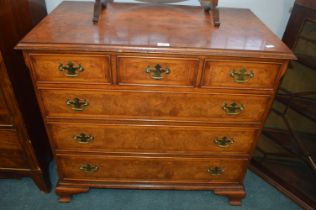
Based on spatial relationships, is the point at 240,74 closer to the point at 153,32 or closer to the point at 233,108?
the point at 233,108

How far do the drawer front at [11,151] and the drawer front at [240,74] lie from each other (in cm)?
106

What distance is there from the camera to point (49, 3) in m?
1.68

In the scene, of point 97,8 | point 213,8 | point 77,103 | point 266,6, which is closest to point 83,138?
point 77,103

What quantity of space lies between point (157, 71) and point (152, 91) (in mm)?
109

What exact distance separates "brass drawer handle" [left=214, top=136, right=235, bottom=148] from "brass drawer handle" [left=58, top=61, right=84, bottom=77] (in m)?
0.78

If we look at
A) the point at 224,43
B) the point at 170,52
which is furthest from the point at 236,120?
the point at 170,52

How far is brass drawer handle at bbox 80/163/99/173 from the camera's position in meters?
1.57

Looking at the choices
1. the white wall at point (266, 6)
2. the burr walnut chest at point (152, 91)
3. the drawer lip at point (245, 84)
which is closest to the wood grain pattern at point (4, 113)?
the burr walnut chest at point (152, 91)

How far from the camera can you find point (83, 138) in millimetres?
1435

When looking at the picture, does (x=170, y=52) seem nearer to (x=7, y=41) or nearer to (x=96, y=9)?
(x=96, y=9)

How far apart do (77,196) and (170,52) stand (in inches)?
46.4

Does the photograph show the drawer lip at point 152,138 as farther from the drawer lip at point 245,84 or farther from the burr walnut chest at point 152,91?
the drawer lip at point 245,84

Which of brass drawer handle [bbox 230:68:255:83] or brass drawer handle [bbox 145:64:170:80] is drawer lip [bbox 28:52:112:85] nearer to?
brass drawer handle [bbox 145:64:170:80]

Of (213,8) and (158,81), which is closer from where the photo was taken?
(158,81)
